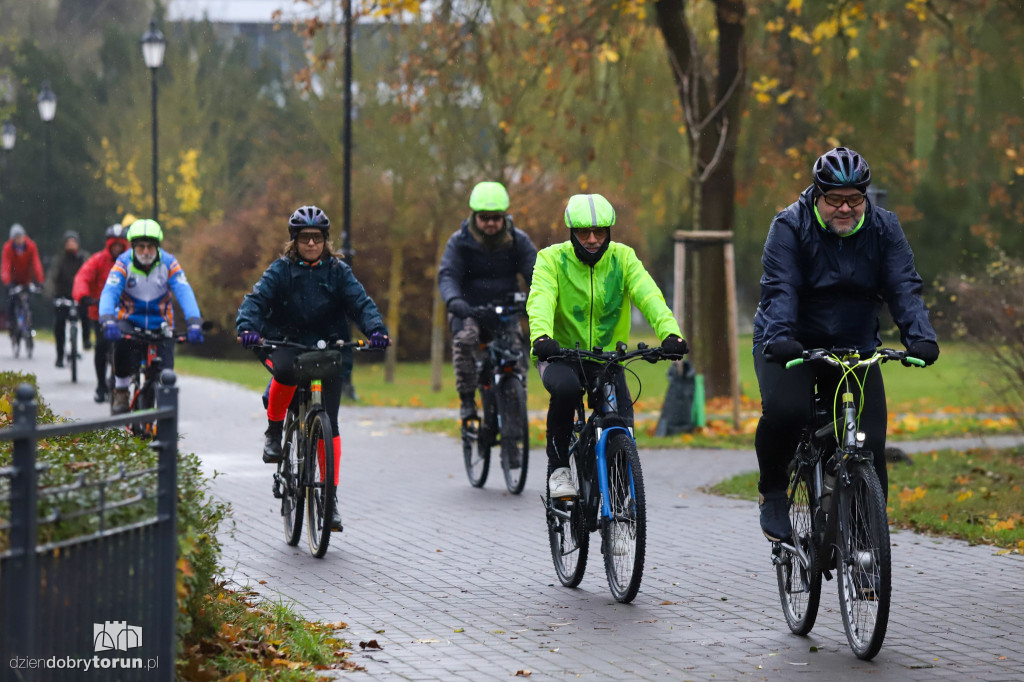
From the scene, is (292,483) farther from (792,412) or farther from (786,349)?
(786,349)

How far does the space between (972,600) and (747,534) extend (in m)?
2.27

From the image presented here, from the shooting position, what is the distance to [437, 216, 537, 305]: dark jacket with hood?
11445 mm

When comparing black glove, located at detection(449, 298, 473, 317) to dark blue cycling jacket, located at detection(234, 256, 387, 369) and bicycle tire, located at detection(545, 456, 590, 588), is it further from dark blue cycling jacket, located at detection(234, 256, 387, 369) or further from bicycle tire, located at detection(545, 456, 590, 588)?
bicycle tire, located at detection(545, 456, 590, 588)

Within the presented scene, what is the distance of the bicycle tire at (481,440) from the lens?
1133 centimetres

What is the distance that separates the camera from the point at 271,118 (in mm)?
44219

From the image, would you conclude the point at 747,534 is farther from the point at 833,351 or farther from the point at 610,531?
the point at 833,351

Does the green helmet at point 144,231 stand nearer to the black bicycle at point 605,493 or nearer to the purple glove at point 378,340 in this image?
the purple glove at point 378,340

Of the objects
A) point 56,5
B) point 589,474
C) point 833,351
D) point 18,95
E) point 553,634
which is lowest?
point 553,634

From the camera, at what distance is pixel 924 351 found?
6.02 metres

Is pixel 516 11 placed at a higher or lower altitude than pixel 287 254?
higher

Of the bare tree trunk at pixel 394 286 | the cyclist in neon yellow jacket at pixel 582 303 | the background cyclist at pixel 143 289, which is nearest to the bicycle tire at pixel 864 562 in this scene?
the cyclist in neon yellow jacket at pixel 582 303

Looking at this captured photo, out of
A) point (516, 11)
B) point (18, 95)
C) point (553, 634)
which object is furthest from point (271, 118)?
point (553, 634)

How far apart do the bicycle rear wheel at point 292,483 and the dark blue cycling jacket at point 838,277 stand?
3.36 m

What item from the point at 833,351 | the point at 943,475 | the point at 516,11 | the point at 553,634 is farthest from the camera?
the point at 516,11
